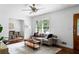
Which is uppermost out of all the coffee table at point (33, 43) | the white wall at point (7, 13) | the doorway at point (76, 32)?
the white wall at point (7, 13)

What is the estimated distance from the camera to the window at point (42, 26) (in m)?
1.91


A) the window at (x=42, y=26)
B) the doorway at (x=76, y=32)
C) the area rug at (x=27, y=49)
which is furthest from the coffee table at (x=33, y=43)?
the doorway at (x=76, y=32)

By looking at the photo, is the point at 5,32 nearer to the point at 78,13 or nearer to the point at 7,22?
the point at 7,22

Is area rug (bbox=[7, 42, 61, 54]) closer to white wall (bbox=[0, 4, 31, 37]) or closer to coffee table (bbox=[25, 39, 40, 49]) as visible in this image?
coffee table (bbox=[25, 39, 40, 49])

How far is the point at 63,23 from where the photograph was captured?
6.09 ft

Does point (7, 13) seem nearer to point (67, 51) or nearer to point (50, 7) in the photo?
point (50, 7)

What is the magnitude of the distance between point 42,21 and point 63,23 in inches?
18.2

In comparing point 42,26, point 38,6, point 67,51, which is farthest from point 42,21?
point 67,51

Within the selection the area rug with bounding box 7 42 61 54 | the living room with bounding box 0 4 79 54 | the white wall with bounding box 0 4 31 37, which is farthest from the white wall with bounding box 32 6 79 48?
the white wall with bounding box 0 4 31 37

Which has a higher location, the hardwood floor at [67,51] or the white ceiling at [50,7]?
the white ceiling at [50,7]

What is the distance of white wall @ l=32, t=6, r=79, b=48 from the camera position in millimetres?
1783

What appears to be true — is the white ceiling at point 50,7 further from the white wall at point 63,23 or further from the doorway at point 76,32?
the doorway at point 76,32

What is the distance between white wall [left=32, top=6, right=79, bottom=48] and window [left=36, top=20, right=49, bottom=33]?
3.5 inches
